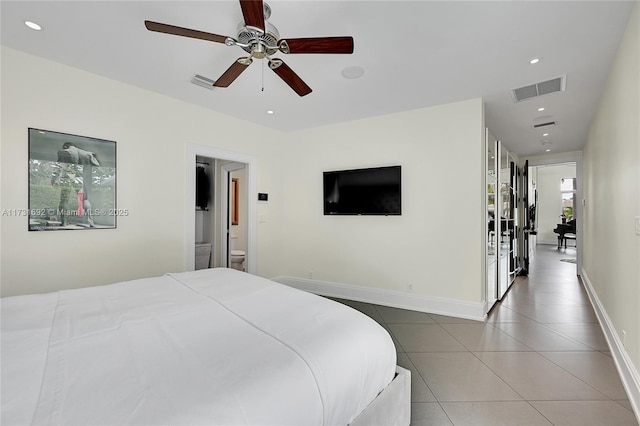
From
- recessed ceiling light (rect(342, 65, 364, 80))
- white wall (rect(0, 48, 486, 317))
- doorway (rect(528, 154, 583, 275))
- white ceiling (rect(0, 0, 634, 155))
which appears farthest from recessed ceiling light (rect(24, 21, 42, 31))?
doorway (rect(528, 154, 583, 275))

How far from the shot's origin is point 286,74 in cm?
221

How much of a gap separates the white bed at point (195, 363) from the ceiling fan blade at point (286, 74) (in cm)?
158

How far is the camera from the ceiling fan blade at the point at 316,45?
177 centimetres

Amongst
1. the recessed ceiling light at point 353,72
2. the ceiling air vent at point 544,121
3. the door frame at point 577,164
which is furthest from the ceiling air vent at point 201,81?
the door frame at point 577,164

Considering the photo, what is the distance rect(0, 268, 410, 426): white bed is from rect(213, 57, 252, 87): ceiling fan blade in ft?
5.19

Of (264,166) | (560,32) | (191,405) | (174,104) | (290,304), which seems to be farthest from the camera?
(264,166)

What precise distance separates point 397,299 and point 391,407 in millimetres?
2563

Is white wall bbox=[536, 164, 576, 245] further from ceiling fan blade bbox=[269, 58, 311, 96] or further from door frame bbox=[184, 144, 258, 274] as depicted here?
ceiling fan blade bbox=[269, 58, 311, 96]

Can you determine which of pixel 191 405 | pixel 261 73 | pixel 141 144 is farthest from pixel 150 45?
pixel 191 405

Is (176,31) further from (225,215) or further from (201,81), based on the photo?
(225,215)

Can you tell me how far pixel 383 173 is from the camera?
13.0ft

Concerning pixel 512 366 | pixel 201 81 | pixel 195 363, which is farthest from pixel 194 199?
pixel 512 366

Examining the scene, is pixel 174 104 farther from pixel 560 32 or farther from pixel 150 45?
pixel 560 32

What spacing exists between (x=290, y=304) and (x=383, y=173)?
2.69m
